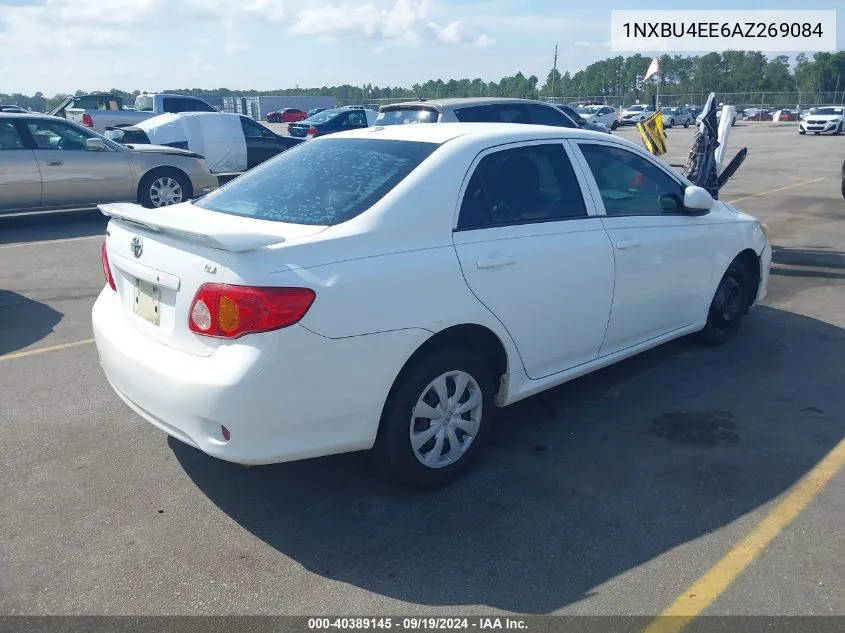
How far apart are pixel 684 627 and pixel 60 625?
2.30 m

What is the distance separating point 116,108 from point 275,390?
79.8 feet

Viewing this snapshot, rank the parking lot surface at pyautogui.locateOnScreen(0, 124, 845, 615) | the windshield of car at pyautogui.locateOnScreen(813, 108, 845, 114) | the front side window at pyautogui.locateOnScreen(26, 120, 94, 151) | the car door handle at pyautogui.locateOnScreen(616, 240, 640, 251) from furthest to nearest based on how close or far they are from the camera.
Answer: the windshield of car at pyautogui.locateOnScreen(813, 108, 845, 114)
the front side window at pyautogui.locateOnScreen(26, 120, 94, 151)
the car door handle at pyautogui.locateOnScreen(616, 240, 640, 251)
the parking lot surface at pyautogui.locateOnScreen(0, 124, 845, 615)

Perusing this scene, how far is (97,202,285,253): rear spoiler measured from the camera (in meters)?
3.04

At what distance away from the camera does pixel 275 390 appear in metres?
3.01

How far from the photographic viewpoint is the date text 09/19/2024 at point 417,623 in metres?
2.78

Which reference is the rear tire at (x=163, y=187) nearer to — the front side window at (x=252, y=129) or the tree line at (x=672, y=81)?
the front side window at (x=252, y=129)

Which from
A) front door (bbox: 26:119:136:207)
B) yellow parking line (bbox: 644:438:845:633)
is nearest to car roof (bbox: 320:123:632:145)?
yellow parking line (bbox: 644:438:845:633)

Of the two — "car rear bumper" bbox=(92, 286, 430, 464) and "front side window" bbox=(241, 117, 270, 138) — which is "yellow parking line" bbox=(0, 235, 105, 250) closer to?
"front side window" bbox=(241, 117, 270, 138)

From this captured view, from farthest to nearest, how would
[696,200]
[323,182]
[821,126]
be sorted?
[821,126] → [696,200] → [323,182]

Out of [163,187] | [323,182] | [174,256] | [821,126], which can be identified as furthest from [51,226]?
[821,126]

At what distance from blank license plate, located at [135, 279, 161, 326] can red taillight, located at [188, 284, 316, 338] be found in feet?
1.46

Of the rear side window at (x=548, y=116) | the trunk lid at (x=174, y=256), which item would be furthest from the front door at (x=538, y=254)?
the rear side window at (x=548, y=116)

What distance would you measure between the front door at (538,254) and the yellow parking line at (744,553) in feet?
4.25

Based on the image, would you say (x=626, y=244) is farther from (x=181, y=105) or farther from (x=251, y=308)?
(x=181, y=105)
